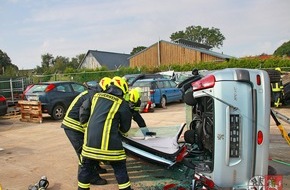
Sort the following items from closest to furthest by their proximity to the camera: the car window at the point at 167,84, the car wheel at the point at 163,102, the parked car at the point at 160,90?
the parked car at the point at 160,90, the car wheel at the point at 163,102, the car window at the point at 167,84

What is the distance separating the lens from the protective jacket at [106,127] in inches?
159

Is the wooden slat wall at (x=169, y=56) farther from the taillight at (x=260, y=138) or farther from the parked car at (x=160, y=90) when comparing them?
the taillight at (x=260, y=138)

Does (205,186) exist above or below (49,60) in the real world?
below

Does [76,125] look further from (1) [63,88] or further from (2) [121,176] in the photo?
(1) [63,88]

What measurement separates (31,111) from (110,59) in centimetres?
5313

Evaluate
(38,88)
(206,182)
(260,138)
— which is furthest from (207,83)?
(38,88)

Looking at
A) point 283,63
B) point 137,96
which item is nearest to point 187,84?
point 137,96

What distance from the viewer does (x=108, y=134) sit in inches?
159

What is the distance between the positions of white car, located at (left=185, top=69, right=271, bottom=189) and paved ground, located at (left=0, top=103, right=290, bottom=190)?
1.31m

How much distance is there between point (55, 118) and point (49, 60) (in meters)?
77.7

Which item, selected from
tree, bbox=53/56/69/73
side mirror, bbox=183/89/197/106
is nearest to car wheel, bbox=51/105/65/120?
side mirror, bbox=183/89/197/106

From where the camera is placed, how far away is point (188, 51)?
4934cm

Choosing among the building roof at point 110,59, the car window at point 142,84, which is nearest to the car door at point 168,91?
the car window at point 142,84

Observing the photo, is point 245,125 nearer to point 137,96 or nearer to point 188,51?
point 137,96
